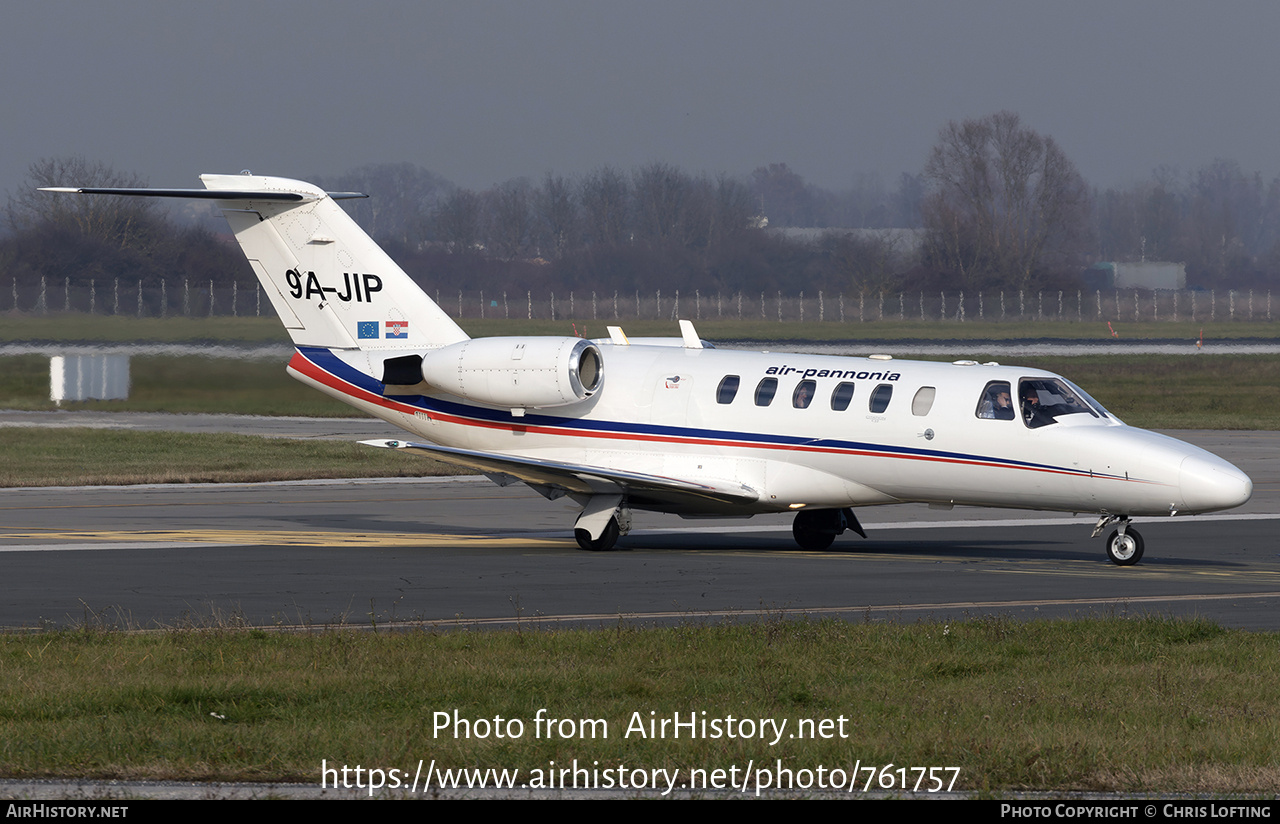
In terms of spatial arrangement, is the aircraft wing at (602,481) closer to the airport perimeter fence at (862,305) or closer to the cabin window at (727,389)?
the cabin window at (727,389)

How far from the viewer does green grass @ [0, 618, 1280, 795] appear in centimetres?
978

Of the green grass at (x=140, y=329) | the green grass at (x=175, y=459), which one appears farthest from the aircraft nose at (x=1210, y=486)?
the green grass at (x=140, y=329)

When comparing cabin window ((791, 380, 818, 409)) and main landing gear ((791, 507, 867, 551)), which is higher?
cabin window ((791, 380, 818, 409))

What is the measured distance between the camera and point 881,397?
23.0m

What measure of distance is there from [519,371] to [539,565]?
362 cm

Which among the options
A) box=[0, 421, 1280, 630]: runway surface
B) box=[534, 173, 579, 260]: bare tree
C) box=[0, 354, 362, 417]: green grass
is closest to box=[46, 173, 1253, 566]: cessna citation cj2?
box=[0, 421, 1280, 630]: runway surface

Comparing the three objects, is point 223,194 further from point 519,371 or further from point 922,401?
point 922,401

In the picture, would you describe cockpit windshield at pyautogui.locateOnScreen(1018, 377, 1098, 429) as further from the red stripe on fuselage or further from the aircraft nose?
the aircraft nose

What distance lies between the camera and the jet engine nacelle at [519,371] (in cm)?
2408

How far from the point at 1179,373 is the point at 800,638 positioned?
60814 millimetres

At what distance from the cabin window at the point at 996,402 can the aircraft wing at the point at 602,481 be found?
3549mm

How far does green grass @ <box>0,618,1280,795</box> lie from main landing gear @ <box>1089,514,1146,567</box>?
6769 mm
